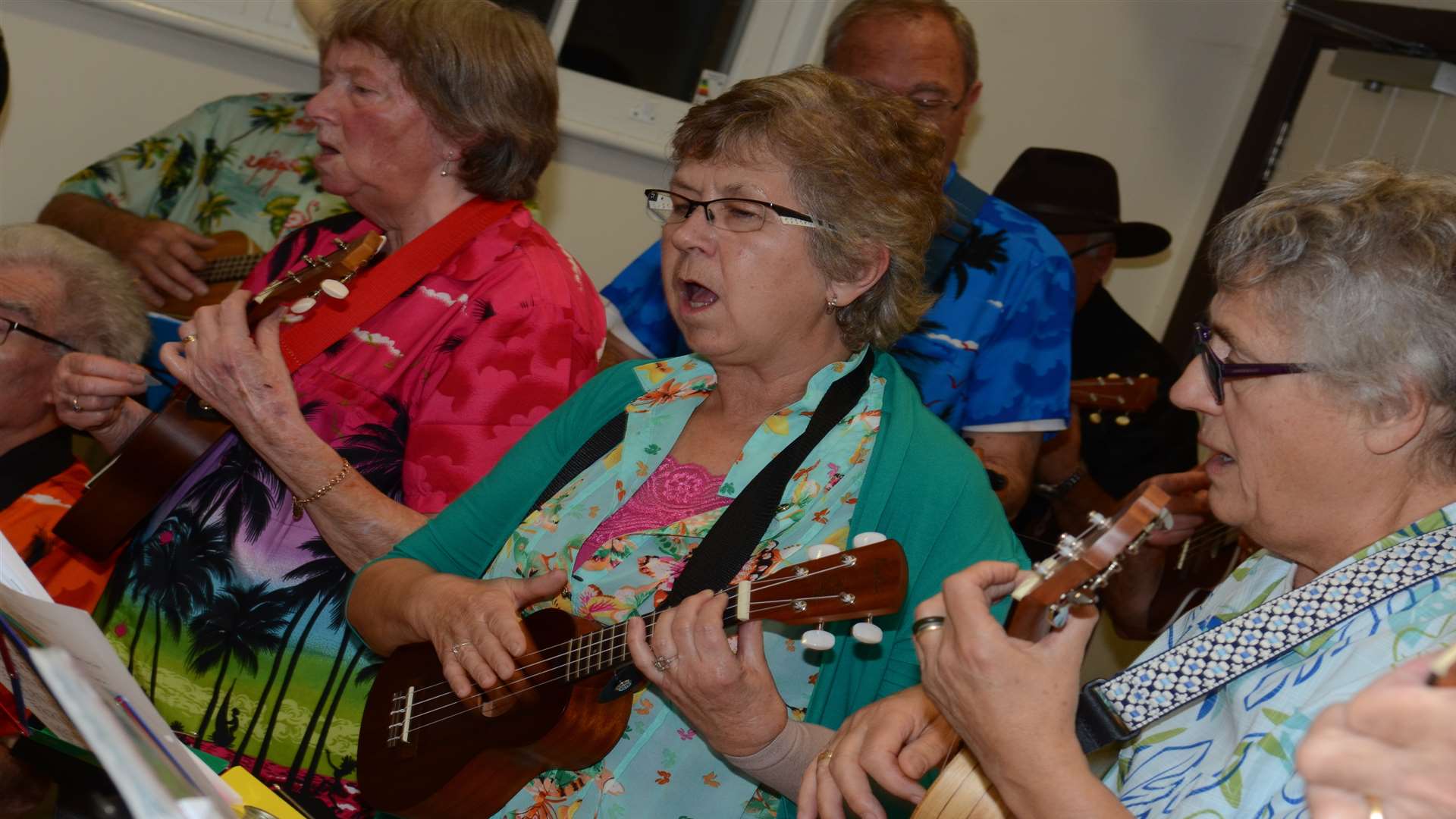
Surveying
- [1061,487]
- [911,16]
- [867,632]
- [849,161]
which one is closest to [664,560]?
[867,632]

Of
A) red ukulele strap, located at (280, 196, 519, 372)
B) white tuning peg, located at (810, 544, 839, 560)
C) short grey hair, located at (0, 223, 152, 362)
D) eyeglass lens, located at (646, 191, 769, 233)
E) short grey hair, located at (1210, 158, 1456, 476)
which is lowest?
short grey hair, located at (0, 223, 152, 362)

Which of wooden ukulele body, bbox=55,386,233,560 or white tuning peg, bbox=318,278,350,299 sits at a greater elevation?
white tuning peg, bbox=318,278,350,299

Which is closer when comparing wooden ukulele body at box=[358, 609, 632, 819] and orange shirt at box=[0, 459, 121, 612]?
wooden ukulele body at box=[358, 609, 632, 819]

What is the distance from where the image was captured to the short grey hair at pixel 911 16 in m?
3.07

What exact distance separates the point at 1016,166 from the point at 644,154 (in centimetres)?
113

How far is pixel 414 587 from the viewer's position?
2.11 m

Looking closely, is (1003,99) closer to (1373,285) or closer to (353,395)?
(353,395)

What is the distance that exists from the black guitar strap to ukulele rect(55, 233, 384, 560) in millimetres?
963

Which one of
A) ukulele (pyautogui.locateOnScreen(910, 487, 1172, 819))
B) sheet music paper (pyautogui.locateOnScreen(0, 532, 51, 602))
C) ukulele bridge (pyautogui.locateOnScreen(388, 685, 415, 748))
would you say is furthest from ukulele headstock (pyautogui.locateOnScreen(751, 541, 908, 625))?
sheet music paper (pyautogui.locateOnScreen(0, 532, 51, 602))

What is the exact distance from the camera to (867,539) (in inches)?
68.8

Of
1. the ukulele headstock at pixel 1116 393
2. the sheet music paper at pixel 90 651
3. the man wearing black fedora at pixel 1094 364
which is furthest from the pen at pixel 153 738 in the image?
the ukulele headstock at pixel 1116 393

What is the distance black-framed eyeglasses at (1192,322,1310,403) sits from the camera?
5.06ft

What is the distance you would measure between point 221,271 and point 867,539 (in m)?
2.28

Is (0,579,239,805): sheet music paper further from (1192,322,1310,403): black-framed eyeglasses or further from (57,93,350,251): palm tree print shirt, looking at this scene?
(57,93,350,251): palm tree print shirt
